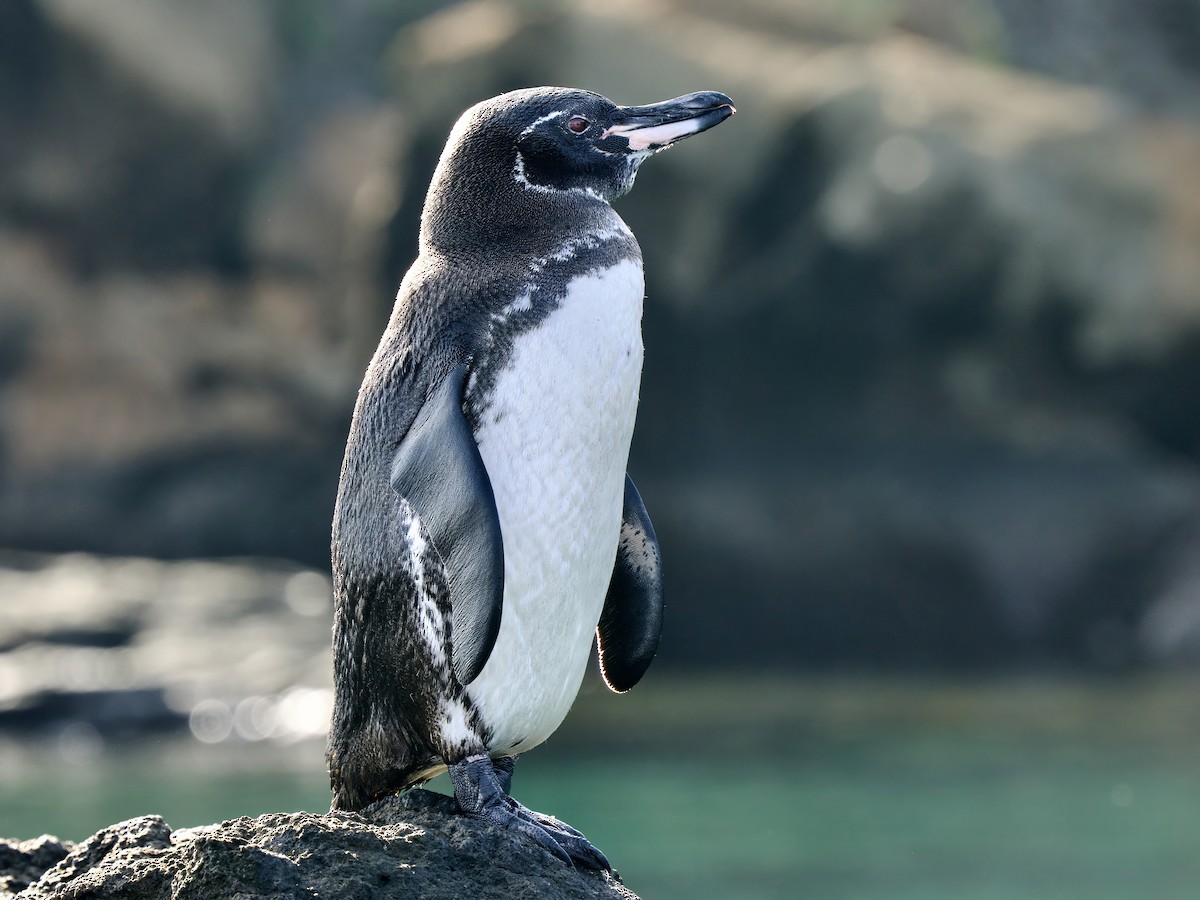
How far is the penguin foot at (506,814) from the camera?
2689 millimetres

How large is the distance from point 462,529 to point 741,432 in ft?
33.3

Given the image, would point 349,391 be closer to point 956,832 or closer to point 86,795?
point 86,795

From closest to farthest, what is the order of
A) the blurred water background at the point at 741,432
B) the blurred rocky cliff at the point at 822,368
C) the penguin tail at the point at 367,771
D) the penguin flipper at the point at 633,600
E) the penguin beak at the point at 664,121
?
the penguin tail at the point at 367,771 → the penguin beak at the point at 664,121 → the penguin flipper at the point at 633,600 → the blurred water background at the point at 741,432 → the blurred rocky cliff at the point at 822,368

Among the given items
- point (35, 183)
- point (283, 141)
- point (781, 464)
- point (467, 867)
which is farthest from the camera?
point (283, 141)

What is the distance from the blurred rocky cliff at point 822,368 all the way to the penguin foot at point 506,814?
9195mm

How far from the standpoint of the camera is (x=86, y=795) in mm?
7848

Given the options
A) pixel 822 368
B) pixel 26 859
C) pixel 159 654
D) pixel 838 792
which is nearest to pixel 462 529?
pixel 26 859

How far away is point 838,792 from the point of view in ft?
27.3

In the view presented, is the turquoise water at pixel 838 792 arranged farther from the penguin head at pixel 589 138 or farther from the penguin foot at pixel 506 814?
the penguin head at pixel 589 138

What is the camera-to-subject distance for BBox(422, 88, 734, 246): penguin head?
294 cm

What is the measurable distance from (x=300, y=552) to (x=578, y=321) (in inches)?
413

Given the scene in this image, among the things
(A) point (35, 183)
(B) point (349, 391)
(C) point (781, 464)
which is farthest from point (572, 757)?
(A) point (35, 183)

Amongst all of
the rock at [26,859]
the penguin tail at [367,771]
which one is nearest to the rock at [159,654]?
the rock at [26,859]

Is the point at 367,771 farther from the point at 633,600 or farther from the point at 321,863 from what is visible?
the point at 633,600
